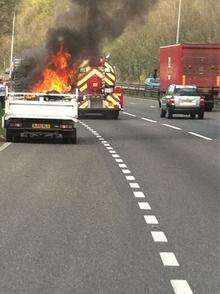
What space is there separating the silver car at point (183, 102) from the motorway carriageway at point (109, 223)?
19.2 m

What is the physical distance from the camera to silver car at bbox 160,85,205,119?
1451 inches

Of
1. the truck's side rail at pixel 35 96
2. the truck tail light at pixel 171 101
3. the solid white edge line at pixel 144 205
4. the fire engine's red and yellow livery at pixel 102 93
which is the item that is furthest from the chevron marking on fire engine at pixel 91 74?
the solid white edge line at pixel 144 205

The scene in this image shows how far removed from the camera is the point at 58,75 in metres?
24.3

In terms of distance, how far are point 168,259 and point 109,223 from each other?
6.22 feet

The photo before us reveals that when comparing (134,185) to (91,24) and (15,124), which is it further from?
(91,24)

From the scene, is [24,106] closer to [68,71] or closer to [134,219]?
[68,71]

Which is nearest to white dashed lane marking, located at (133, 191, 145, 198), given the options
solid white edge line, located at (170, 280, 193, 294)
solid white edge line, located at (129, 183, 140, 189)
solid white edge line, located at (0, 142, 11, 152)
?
solid white edge line, located at (129, 183, 140, 189)

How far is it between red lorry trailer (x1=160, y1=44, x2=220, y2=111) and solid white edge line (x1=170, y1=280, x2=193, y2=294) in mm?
39764

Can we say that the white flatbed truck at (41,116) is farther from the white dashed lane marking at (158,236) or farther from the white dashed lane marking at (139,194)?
the white dashed lane marking at (139,194)

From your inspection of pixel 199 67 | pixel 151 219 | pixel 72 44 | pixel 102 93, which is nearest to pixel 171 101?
pixel 102 93

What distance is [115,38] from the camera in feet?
86.8

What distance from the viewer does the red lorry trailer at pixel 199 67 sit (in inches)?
1793

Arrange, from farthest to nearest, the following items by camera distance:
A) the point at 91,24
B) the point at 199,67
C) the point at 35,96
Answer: the point at 199,67
the point at 91,24
the point at 35,96

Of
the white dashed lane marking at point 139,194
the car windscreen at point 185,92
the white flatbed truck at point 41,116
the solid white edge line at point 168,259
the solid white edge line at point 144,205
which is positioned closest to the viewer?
the solid white edge line at point 168,259
